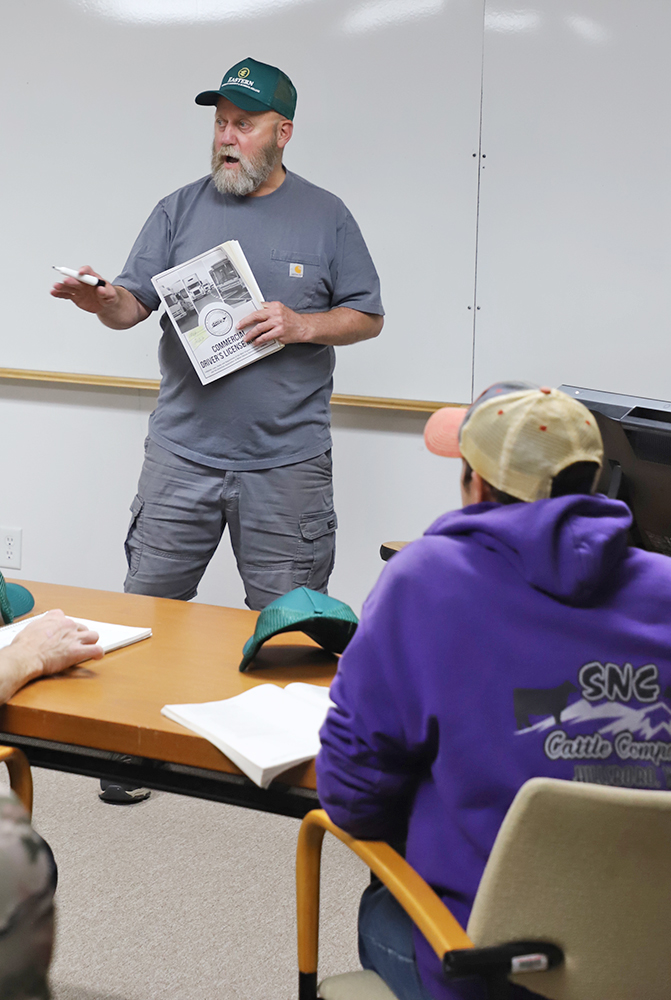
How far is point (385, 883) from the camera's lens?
3.32ft

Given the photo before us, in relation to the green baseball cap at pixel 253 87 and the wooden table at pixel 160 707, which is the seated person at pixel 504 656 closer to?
the wooden table at pixel 160 707

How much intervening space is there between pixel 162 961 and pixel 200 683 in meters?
0.81

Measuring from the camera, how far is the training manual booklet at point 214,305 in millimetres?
2449

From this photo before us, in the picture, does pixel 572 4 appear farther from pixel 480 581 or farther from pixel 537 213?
pixel 480 581

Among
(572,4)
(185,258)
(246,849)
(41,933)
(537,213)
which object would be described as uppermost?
(572,4)

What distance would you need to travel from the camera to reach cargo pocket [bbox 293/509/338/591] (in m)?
2.61

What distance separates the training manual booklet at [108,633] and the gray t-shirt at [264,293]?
995 millimetres

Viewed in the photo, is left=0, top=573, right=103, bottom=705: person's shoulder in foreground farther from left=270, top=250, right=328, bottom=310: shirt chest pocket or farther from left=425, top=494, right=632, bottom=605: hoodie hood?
left=270, top=250, right=328, bottom=310: shirt chest pocket

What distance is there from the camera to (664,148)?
2.89m

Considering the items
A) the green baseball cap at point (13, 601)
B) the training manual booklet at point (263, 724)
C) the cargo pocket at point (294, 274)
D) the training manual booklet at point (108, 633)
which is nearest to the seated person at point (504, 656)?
the training manual booklet at point (263, 724)

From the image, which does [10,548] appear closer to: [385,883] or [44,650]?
[44,650]

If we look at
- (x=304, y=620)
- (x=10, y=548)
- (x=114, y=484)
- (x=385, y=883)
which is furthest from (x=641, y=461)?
(x=10, y=548)

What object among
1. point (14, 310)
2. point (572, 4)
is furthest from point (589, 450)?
point (14, 310)

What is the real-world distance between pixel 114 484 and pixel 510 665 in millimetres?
2927
